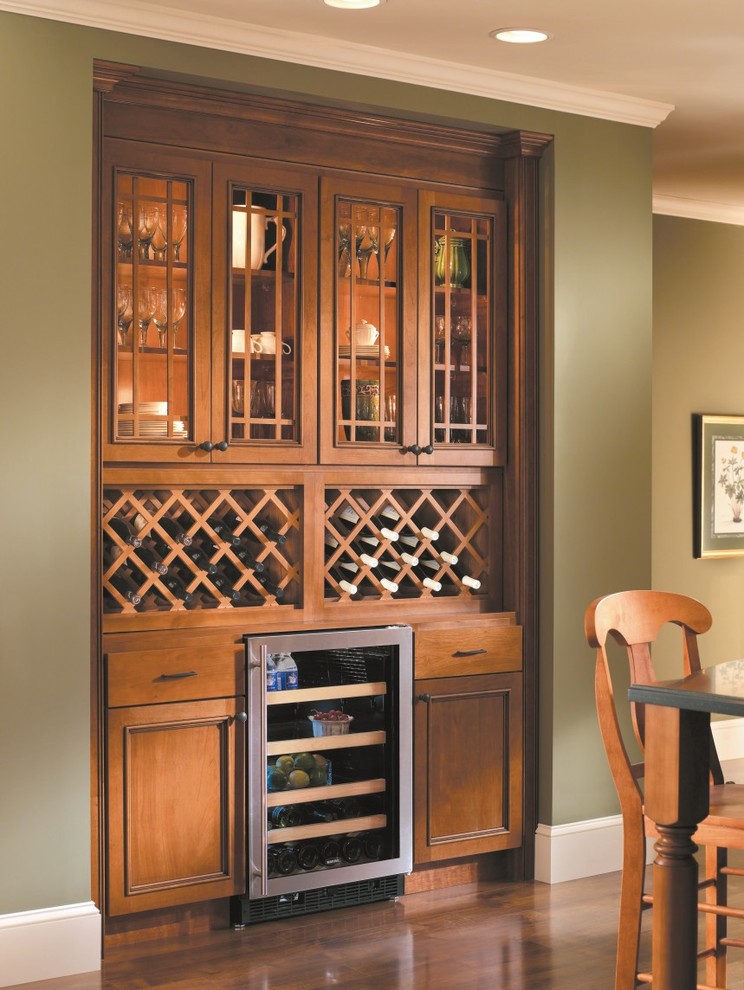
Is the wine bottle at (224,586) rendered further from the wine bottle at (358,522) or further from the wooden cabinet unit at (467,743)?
the wooden cabinet unit at (467,743)

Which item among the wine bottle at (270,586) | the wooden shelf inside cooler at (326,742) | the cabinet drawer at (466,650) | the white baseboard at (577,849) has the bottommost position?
the white baseboard at (577,849)

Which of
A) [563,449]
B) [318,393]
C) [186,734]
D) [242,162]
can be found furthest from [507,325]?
[186,734]

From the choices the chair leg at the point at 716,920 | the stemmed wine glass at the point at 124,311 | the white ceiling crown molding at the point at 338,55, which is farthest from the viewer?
the stemmed wine glass at the point at 124,311

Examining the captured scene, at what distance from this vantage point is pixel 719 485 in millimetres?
6215

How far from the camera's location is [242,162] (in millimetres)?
3904

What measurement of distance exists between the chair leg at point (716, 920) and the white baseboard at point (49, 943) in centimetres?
166

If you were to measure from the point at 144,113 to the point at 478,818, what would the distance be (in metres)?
2.54

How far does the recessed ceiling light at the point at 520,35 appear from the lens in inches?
148

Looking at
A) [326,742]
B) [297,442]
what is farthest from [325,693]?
[297,442]

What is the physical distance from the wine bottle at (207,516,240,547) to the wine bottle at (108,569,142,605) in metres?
0.33

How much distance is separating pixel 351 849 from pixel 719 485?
10.1 feet

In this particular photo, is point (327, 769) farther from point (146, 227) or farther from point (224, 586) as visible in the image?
point (146, 227)

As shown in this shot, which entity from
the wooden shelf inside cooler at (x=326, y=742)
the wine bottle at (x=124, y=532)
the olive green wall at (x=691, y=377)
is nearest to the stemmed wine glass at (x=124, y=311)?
the wine bottle at (x=124, y=532)

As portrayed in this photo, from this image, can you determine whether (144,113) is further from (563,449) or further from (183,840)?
(183,840)
